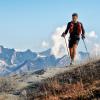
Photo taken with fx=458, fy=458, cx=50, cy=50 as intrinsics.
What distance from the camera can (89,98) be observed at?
12.6 metres

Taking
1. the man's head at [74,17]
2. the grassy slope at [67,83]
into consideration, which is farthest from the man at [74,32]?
the grassy slope at [67,83]

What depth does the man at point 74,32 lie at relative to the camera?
22.0 metres

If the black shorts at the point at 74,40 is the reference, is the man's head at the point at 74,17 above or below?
above

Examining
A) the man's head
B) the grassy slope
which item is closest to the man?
the man's head

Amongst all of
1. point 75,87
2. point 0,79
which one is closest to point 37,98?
point 75,87

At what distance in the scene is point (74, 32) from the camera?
22.4 metres

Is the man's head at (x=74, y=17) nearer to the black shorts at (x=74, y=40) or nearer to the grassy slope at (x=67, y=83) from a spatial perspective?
the black shorts at (x=74, y=40)

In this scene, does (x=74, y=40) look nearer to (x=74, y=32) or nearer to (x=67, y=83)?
(x=74, y=32)

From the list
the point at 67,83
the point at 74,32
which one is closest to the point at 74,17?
the point at 74,32

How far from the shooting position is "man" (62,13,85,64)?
72.3ft

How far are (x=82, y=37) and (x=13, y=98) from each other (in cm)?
636

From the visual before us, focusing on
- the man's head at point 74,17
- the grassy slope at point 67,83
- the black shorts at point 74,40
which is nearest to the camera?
the grassy slope at point 67,83

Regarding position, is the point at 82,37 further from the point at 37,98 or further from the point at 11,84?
the point at 37,98

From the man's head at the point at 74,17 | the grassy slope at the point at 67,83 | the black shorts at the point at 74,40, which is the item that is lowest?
the grassy slope at the point at 67,83
